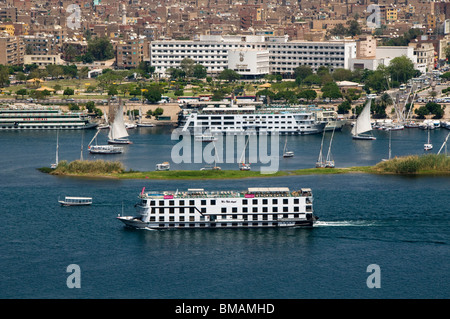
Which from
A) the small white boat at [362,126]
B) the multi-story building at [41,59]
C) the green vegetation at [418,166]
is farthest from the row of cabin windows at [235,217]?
the multi-story building at [41,59]

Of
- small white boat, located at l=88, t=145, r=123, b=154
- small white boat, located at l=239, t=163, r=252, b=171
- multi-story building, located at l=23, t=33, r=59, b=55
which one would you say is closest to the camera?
small white boat, located at l=239, t=163, r=252, b=171

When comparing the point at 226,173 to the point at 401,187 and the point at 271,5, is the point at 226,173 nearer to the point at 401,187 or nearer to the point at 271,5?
the point at 401,187

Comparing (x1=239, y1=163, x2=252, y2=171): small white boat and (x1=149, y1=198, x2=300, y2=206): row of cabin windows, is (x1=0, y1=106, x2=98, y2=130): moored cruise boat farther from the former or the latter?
(x1=149, y1=198, x2=300, y2=206): row of cabin windows

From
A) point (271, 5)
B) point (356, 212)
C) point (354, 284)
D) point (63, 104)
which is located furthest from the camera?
point (271, 5)

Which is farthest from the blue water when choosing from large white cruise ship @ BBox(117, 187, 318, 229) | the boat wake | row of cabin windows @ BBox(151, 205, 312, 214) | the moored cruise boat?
the moored cruise boat

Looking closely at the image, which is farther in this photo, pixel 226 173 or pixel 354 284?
pixel 226 173

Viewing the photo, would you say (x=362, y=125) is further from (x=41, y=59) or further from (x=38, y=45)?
(x=38, y=45)

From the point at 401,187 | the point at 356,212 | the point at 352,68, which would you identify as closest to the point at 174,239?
the point at 356,212
